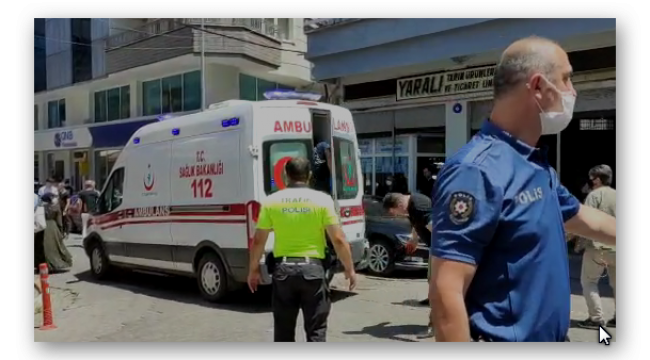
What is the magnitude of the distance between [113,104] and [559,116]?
945 inches

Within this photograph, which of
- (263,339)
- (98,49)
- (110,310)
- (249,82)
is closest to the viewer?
(263,339)

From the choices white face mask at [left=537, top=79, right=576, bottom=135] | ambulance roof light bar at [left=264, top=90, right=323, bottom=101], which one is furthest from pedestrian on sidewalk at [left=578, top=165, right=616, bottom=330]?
white face mask at [left=537, top=79, right=576, bottom=135]

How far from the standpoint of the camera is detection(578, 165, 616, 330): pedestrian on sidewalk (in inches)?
251

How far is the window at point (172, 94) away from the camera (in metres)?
20.1

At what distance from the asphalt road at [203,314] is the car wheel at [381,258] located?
201 millimetres

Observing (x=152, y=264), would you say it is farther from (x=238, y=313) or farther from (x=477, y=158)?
(x=477, y=158)

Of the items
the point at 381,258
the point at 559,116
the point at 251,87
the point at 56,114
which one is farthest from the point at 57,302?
the point at 56,114

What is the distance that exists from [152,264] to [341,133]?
3.59 metres

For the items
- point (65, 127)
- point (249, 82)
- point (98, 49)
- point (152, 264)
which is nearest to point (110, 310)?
point (152, 264)

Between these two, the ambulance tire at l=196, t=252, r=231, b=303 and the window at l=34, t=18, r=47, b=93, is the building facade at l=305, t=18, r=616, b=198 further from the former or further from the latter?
the window at l=34, t=18, r=47, b=93

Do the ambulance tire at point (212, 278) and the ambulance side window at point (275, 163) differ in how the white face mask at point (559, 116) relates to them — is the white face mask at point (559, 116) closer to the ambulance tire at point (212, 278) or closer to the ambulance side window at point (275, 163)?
the ambulance side window at point (275, 163)

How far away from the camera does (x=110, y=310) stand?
313 inches

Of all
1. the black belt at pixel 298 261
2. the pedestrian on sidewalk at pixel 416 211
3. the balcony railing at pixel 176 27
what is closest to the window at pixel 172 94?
the balcony railing at pixel 176 27

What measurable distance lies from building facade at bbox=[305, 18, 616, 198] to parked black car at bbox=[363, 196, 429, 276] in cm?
340
